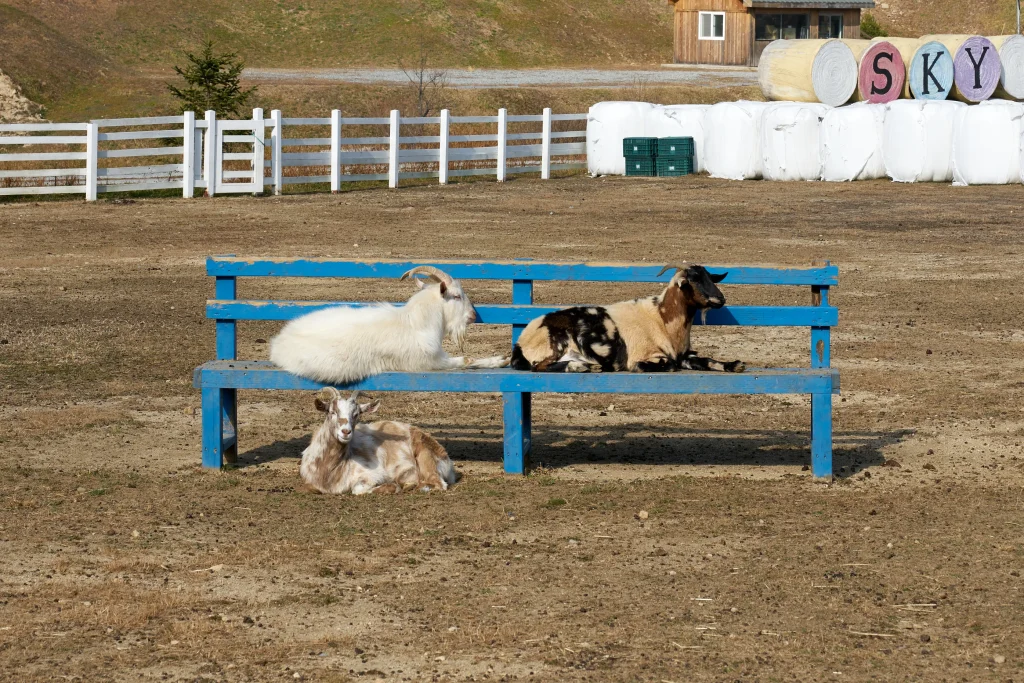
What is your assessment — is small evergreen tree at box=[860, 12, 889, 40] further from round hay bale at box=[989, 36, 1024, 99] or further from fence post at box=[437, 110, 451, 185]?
fence post at box=[437, 110, 451, 185]

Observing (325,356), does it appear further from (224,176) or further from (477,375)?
(224,176)

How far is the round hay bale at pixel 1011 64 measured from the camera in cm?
3384

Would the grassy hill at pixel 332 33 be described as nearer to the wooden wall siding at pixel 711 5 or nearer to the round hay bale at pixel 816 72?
the wooden wall siding at pixel 711 5

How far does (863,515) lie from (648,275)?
198 cm

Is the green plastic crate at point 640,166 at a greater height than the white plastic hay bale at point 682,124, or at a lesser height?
lesser

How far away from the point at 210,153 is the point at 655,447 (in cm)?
1819

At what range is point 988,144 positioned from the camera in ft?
89.0

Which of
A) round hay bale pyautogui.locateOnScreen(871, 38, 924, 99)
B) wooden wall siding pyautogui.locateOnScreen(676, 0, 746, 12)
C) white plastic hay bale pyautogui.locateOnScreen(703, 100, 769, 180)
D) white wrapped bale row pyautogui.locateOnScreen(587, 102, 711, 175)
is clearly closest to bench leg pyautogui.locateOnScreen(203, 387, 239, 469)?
white plastic hay bale pyautogui.locateOnScreen(703, 100, 769, 180)

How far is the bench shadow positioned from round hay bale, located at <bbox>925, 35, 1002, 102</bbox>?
25.7 metres

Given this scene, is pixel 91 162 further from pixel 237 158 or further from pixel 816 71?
pixel 816 71

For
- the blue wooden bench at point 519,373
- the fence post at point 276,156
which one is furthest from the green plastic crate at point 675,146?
the blue wooden bench at point 519,373

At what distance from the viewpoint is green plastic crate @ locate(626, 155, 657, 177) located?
30.9 m

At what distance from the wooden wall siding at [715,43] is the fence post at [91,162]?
135 ft

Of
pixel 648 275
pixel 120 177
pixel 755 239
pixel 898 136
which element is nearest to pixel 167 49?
pixel 120 177
